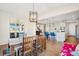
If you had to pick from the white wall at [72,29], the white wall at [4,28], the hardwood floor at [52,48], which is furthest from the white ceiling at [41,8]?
the hardwood floor at [52,48]

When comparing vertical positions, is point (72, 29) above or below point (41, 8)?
below

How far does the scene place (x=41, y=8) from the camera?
7.82ft

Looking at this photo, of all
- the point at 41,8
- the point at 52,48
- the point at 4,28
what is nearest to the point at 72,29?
the point at 52,48

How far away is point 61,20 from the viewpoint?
2.34 meters

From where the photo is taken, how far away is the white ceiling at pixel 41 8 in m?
2.33

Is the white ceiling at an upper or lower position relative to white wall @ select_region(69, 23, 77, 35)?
upper

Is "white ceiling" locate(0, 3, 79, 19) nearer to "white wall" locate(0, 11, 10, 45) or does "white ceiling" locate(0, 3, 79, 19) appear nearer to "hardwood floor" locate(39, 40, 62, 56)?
"white wall" locate(0, 11, 10, 45)

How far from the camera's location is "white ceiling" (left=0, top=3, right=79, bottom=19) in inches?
91.9

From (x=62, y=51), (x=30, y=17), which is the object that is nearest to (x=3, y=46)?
(x=30, y=17)

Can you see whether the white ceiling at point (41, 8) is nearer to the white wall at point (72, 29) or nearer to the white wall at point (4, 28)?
the white wall at point (4, 28)

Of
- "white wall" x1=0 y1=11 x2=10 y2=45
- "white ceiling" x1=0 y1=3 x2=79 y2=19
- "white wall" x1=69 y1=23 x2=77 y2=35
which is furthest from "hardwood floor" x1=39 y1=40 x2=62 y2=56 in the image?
"white wall" x1=0 y1=11 x2=10 y2=45

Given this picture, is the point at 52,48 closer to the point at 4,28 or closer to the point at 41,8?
the point at 41,8

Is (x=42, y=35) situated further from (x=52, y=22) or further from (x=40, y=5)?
(x=40, y=5)

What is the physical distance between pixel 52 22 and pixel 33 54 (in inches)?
26.4
